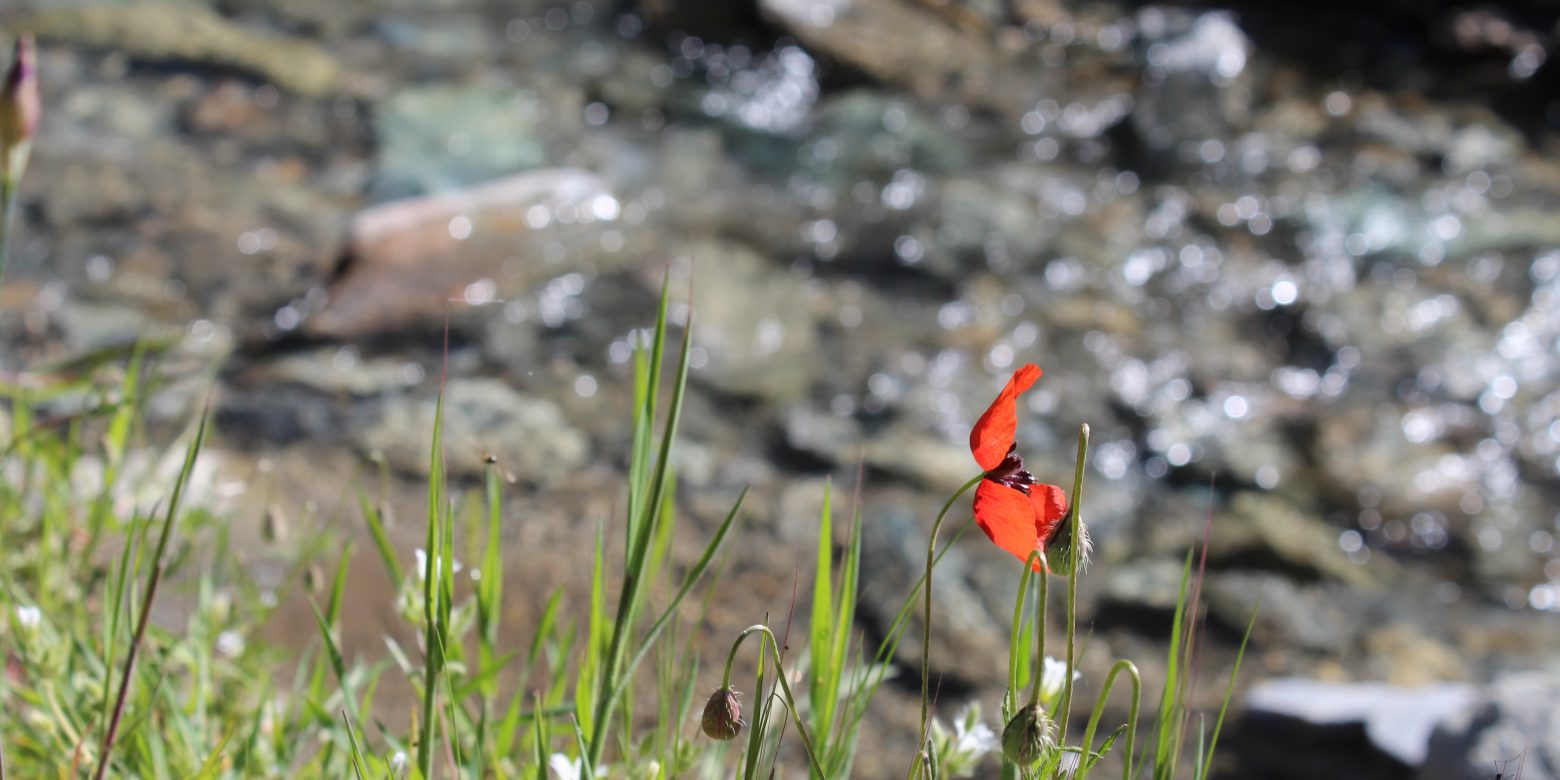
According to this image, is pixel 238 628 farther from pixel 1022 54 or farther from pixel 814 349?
pixel 1022 54

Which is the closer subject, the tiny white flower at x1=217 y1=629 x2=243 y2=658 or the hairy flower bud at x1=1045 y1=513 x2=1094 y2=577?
the hairy flower bud at x1=1045 y1=513 x2=1094 y2=577

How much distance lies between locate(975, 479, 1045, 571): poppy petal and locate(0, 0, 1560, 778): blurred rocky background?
Result: 130cm

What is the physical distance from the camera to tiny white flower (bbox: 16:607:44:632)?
4.09ft

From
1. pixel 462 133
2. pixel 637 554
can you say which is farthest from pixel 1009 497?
pixel 462 133

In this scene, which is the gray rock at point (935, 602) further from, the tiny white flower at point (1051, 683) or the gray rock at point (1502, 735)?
the tiny white flower at point (1051, 683)

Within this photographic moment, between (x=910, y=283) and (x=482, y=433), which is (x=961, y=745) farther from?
(x=910, y=283)

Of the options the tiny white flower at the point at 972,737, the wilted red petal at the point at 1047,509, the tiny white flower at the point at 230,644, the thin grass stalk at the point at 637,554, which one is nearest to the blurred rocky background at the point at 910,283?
the tiny white flower at the point at 230,644

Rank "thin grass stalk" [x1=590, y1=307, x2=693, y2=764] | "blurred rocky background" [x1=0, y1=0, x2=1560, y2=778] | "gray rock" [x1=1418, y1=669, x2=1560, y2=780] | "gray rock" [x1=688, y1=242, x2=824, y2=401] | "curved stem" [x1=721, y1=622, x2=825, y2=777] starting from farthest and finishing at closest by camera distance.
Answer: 1. "gray rock" [x1=688, y1=242, x2=824, y2=401]
2. "blurred rocky background" [x1=0, y1=0, x2=1560, y2=778]
3. "gray rock" [x1=1418, y1=669, x2=1560, y2=780]
4. "thin grass stalk" [x1=590, y1=307, x2=693, y2=764]
5. "curved stem" [x1=721, y1=622, x2=825, y2=777]

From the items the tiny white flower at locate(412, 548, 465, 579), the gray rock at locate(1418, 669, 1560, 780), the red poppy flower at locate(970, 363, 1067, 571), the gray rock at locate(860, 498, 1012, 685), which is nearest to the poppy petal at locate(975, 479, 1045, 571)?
the red poppy flower at locate(970, 363, 1067, 571)

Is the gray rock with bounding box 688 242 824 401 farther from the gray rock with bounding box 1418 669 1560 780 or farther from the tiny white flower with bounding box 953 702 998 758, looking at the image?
the tiny white flower with bounding box 953 702 998 758

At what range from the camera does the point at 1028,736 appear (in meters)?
0.80

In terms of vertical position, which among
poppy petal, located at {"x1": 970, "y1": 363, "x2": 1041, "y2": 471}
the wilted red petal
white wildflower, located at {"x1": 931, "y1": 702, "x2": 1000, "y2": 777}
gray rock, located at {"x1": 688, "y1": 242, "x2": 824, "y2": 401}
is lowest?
gray rock, located at {"x1": 688, "y1": 242, "x2": 824, "y2": 401}

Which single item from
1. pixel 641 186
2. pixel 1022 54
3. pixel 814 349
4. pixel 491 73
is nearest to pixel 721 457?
pixel 814 349

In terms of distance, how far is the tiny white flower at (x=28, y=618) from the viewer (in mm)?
1245
